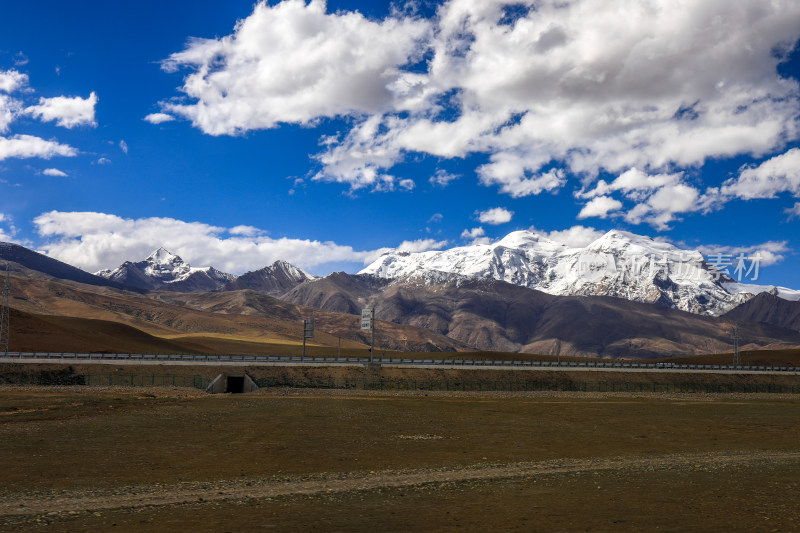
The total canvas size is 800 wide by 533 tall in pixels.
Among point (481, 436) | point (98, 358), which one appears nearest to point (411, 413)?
point (481, 436)

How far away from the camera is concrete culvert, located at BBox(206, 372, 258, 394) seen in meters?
91.9

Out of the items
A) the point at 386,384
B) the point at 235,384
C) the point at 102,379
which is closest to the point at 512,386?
the point at 386,384

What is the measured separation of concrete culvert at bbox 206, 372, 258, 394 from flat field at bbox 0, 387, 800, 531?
33.6 meters

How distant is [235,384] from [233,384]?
31 centimetres

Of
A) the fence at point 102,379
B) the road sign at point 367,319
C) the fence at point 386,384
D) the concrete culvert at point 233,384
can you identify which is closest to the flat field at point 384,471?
the concrete culvert at point 233,384

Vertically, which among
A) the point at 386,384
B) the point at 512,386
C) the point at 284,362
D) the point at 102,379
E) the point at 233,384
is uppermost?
the point at 284,362

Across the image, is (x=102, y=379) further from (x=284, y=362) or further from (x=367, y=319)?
(x=367, y=319)

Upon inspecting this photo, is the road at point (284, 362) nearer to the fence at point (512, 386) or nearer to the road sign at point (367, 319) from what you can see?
the road sign at point (367, 319)

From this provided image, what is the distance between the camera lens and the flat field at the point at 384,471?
766 inches

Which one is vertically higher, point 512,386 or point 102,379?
point 102,379

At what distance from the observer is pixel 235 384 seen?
9381 centimetres

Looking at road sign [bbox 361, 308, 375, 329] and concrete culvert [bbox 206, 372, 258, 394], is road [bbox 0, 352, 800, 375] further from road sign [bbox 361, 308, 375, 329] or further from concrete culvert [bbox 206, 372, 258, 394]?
concrete culvert [bbox 206, 372, 258, 394]

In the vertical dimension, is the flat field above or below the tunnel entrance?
above

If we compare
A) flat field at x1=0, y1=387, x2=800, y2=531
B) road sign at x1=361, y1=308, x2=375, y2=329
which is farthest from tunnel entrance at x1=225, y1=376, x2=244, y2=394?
road sign at x1=361, y1=308, x2=375, y2=329
